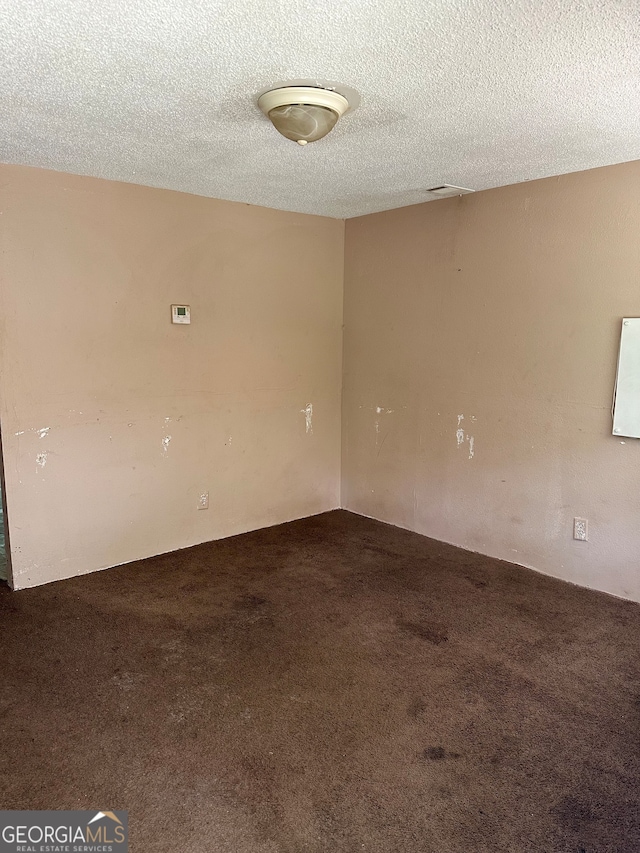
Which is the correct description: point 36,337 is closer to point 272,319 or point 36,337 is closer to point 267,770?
point 272,319

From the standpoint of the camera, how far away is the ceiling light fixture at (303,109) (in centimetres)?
201

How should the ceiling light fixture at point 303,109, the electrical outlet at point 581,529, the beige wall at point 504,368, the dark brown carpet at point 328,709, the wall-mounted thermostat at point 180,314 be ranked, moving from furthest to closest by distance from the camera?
1. the wall-mounted thermostat at point 180,314
2. the electrical outlet at point 581,529
3. the beige wall at point 504,368
4. the ceiling light fixture at point 303,109
5. the dark brown carpet at point 328,709

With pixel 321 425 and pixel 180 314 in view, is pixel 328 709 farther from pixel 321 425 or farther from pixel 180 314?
pixel 321 425

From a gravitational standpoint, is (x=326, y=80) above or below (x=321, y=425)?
above

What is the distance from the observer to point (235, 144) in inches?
104

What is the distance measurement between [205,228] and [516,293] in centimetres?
197

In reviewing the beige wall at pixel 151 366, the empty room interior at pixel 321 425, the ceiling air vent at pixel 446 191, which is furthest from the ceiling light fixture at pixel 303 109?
the beige wall at pixel 151 366

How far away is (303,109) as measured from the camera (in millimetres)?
2059

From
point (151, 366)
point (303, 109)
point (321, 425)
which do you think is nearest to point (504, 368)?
point (321, 425)

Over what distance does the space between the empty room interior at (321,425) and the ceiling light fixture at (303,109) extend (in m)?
0.01

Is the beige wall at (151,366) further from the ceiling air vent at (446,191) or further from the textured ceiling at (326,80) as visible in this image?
the ceiling air vent at (446,191)

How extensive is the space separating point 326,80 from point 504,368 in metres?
2.08

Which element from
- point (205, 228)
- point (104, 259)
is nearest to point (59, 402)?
point (104, 259)

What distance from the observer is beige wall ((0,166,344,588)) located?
3127 mm
